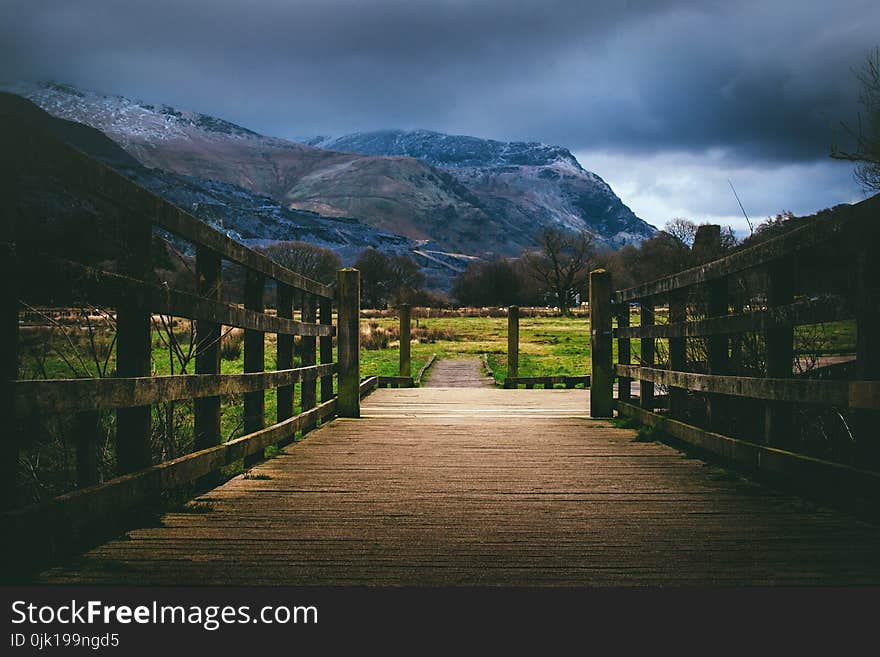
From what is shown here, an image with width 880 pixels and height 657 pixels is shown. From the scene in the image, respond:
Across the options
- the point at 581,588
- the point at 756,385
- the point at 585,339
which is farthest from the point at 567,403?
the point at 585,339

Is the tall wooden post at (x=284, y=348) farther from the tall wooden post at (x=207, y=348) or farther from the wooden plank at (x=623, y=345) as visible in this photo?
the wooden plank at (x=623, y=345)

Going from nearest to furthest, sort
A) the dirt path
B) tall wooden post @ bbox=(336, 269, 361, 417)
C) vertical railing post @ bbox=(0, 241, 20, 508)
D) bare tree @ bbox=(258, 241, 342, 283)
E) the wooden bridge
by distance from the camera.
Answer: vertical railing post @ bbox=(0, 241, 20, 508) < the wooden bridge < tall wooden post @ bbox=(336, 269, 361, 417) < the dirt path < bare tree @ bbox=(258, 241, 342, 283)

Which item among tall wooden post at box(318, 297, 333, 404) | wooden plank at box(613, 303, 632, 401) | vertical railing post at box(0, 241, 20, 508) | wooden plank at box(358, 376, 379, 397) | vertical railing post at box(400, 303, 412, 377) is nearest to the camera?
vertical railing post at box(0, 241, 20, 508)

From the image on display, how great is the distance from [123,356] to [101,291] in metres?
0.38

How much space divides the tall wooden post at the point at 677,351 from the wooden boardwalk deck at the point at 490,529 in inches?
23.1

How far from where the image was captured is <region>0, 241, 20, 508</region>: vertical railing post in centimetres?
225

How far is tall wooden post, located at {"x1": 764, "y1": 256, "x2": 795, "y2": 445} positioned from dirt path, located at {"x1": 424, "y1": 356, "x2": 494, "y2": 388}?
11.0m

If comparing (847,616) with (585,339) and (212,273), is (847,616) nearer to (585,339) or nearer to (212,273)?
(212,273)

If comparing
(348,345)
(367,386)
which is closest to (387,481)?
(348,345)

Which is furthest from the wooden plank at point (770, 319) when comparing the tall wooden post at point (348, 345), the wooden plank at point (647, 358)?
the tall wooden post at point (348, 345)

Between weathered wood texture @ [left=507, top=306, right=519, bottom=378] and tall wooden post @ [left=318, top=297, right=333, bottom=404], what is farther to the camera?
weathered wood texture @ [left=507, top=306, right=519, bottom=378]

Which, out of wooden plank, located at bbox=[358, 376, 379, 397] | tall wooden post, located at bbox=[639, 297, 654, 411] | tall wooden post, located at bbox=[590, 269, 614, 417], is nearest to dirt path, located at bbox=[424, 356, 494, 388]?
wooden plank, located at bbox=[358, 376, 379, 397]

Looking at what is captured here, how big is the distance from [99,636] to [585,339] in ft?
91.0

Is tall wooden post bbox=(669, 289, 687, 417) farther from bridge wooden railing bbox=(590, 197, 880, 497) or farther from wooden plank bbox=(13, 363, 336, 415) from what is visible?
wooden plank bbox=(13, 363, 336, 415)
